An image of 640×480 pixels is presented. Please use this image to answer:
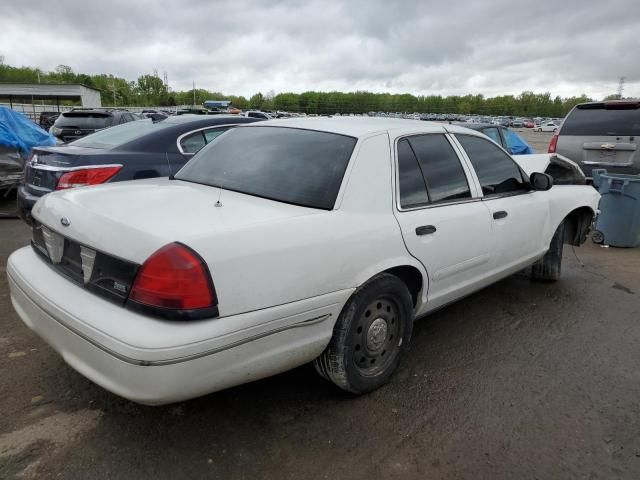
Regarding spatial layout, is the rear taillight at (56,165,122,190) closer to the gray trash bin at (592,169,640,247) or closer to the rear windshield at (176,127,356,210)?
the rear windshield at (176,127,356,210)

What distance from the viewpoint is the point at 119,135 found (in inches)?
218

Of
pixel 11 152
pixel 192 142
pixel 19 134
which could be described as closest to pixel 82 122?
pixel 19 134

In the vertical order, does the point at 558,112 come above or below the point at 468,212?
above

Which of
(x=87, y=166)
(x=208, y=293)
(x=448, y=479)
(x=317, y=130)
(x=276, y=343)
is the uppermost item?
(x=317, y=130)

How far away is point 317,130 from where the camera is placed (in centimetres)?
325

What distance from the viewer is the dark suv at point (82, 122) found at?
521 inches

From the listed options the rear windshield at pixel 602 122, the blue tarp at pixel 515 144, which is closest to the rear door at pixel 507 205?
the rear windshield at pixel 602 122

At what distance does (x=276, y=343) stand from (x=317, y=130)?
152cm

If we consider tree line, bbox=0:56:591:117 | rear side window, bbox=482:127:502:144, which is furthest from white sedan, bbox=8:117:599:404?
tree line, bbox=0:56:591:117

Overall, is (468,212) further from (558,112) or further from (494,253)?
(558,112)

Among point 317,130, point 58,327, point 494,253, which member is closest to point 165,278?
point 58,327

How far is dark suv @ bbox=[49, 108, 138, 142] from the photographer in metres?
13.2

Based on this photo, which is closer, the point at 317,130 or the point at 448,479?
the point at 448,479

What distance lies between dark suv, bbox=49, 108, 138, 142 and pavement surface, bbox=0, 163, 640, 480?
10.8 m
